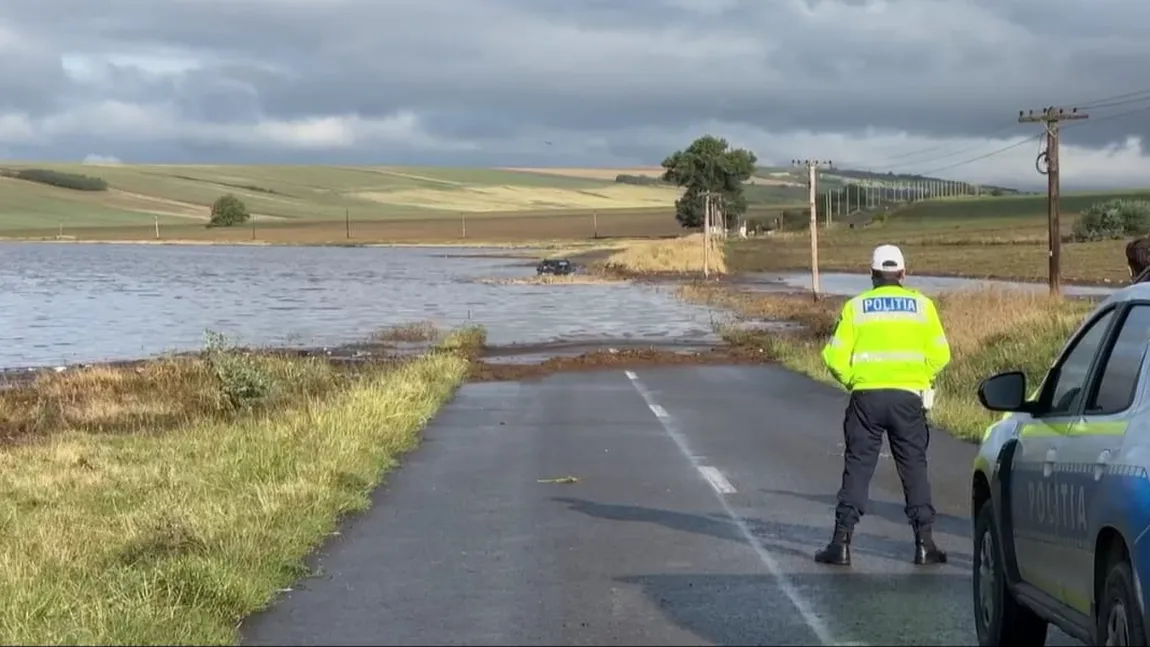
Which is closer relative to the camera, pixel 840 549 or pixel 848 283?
pixel 840 549

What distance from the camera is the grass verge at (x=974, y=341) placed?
18023mm

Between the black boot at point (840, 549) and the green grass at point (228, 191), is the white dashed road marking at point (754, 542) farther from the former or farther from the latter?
A: the green grass at point (228, 191)

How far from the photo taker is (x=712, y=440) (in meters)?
15.9

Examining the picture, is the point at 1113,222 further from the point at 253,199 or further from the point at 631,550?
the point at 253,199

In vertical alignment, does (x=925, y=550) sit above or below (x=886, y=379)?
below

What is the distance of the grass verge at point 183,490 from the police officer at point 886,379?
10.4 ft

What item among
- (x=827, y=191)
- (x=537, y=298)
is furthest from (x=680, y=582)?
(x=827, y=191)

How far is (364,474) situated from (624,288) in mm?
51109

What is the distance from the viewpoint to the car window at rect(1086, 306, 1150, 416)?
5.57m

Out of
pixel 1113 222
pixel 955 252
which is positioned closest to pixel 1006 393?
pixel 955 252

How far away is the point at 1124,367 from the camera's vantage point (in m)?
5.74

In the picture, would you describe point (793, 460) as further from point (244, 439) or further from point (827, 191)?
point (827, 191)

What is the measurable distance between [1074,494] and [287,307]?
47147 mm

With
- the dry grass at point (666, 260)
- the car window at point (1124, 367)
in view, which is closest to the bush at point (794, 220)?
the dry grass at point (666, 260)
